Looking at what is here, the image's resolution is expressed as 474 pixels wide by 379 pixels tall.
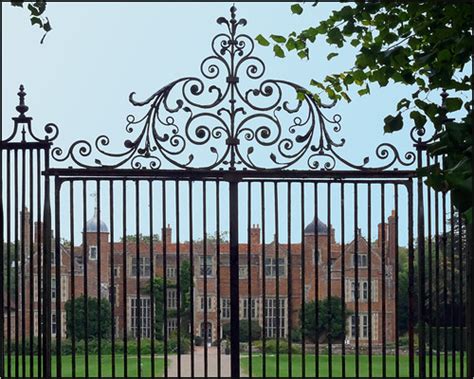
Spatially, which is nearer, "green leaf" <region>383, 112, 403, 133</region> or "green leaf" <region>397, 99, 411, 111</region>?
"green leaf" <region>383, 112, 403, 133</region>

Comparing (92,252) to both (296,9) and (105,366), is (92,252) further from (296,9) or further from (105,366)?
(296,9)

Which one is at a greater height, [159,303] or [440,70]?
[440,70]

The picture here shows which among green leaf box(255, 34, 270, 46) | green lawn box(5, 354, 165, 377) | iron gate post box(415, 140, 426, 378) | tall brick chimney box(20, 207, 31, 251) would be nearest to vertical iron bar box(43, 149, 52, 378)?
tall brick chimney box(20, 207, 31, 251)

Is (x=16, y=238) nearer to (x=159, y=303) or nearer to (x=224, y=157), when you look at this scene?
(x=224, y=157)

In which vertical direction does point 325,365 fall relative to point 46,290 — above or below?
below

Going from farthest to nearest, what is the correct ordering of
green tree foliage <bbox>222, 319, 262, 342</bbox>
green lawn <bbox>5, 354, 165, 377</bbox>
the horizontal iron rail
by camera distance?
green lawn <bbox>5, 354, 165, 377</bbox>, green tree foliage <bbox>222, 319, 262, 342</bbox>, the horizontal iron rail

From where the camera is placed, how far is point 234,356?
5.91m

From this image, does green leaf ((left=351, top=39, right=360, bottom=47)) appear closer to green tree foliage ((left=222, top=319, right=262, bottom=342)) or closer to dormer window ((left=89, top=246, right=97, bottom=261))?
green tree foliage ((left=222, top=319, right=262, bottom=342))

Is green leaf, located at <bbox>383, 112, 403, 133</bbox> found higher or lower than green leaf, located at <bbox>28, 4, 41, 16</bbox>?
lower

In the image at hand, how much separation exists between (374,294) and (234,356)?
Answer: 22.0 metres

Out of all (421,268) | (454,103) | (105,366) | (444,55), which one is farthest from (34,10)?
(105,366)

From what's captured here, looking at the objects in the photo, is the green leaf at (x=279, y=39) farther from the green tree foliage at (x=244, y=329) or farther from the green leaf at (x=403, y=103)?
the green tree foliage at (x=244, y=329)

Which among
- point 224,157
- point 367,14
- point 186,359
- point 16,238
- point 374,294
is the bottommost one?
point 186,359

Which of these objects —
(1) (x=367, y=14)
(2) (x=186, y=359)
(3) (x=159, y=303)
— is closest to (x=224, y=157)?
(1) (x=367, y=14)
